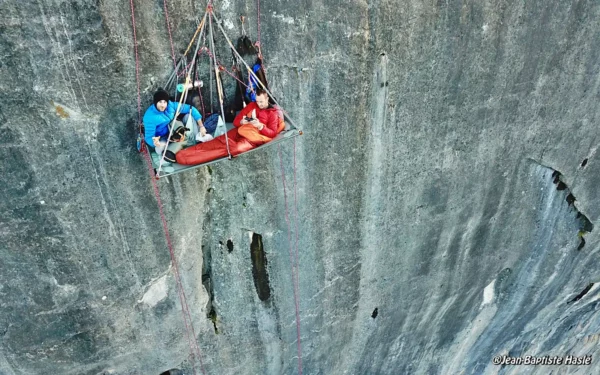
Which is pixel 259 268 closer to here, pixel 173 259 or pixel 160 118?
pixel 173 259

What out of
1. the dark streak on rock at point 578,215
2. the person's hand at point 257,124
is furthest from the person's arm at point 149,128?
the dark streak on rock at point 578,215

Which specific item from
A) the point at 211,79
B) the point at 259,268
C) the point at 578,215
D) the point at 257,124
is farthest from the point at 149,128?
the point at 578,215

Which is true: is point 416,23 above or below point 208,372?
above

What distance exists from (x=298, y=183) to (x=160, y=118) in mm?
1488

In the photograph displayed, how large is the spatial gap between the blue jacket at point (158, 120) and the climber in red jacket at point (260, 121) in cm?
43

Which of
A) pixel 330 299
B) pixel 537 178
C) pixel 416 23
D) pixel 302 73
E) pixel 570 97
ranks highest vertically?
pixel 416 23

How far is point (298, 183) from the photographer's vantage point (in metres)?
4.42

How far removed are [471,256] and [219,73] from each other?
13.6ft

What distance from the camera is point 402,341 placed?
255 inches

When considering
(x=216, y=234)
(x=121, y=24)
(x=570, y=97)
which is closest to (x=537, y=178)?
(x=570, y=97)

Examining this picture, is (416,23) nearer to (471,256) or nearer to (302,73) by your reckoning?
(302,73)

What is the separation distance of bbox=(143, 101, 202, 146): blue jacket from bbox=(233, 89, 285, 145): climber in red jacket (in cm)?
43

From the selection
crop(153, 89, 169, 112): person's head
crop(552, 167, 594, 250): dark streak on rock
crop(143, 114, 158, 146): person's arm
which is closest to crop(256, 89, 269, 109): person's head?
crop(153, 89, 169, 112): person's head

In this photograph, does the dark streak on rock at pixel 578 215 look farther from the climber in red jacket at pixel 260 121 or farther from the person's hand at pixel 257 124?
the person's hand at pixel 257 124
